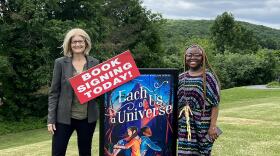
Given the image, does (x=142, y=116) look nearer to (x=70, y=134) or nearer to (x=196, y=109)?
(x=196, y=109)

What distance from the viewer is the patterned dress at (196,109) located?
5207mm

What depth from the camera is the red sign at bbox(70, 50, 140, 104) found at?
5.25 metres

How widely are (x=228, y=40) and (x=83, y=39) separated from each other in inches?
2873

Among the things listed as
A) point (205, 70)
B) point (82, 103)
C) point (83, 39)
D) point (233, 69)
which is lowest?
point (233, 69)

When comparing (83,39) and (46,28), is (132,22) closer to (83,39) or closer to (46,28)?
(46,28)

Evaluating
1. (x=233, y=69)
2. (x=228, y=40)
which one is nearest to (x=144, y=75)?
(x=233, y=69)

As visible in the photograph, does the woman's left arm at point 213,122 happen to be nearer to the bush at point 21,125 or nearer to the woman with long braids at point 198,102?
the woman with long braids at point 198,102

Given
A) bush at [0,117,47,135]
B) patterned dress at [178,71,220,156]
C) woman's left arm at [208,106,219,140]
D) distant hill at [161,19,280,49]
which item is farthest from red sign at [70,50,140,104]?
distant hill at [161,19,280,49]

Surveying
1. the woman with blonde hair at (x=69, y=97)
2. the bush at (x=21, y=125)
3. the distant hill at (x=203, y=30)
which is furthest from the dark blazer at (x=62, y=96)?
the distant hill at (x=203, y=30)

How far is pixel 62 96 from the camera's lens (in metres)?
5.36

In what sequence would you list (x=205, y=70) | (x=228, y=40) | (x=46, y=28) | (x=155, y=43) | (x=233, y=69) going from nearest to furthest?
(x=205, y=70), (x=46, y=28), (x=155, y=43), (x=233, y=69), (x=228, y=40)

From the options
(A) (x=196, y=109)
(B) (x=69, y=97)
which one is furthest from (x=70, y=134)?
(A) (x=196, y=109)

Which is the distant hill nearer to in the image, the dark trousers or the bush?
the bush

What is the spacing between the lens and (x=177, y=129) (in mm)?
5559
